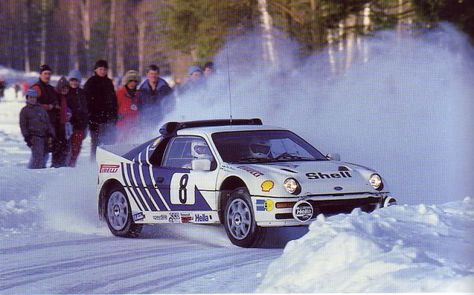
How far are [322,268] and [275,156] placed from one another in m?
3.67

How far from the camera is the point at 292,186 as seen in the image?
1007cm

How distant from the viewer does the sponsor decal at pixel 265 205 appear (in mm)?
10016

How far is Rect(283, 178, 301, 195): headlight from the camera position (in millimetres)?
10047

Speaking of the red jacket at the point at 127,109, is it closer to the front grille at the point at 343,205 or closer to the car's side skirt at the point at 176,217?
the car's side skirt at the point at 176,217

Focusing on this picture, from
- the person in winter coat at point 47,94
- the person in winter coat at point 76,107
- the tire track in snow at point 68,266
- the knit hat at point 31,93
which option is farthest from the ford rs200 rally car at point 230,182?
the person in winter coat at point 76,107

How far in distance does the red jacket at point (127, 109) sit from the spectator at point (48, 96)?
3.60ft

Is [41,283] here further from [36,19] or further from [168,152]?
[36,19]

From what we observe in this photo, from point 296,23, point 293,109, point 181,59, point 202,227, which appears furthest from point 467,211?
point 181,59

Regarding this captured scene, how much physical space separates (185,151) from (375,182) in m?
2.12

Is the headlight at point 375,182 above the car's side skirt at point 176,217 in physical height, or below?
above

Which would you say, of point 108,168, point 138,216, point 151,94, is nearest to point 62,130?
point 151,94

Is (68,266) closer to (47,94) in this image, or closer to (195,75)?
(47,94)

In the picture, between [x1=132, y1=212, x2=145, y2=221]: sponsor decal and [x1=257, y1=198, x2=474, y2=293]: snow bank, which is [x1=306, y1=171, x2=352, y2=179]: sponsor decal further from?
[x1=132, y1=212, x2=145, y2=221]: sponsor decal

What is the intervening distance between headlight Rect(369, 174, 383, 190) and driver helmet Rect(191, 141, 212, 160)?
5.40 ft
